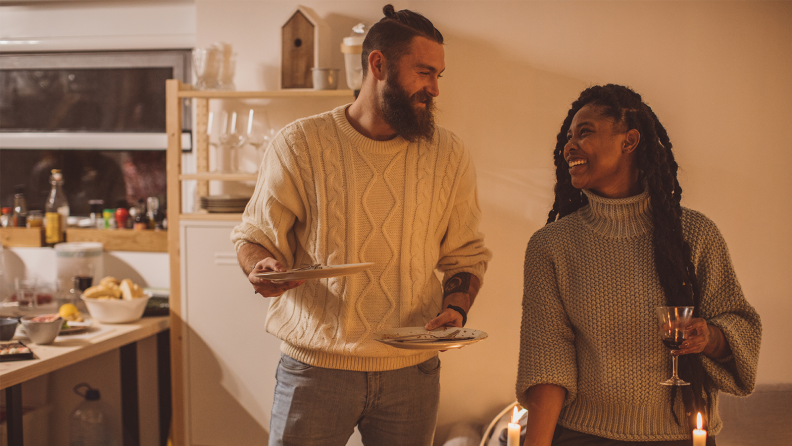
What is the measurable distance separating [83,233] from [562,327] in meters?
2.60

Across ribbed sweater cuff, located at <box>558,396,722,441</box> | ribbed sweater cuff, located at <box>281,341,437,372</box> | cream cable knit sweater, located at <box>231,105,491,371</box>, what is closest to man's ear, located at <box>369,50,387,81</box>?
cream cable knit sweater, located at <box>231,105,491,371</box>

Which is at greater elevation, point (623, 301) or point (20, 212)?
point (20, 212)

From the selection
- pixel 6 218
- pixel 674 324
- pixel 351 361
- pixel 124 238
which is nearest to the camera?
pixel 674 324

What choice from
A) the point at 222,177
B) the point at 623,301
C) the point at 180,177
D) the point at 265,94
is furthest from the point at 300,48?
the point at 623,301

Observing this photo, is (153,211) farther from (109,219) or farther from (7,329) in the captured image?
(7,329)

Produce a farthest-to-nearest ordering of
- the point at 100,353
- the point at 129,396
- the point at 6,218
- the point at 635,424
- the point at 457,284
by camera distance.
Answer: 1. the point at 6,218
2. the point at 129,396
3. the point at 100,353
4. the point at 457,284
5. the point at 635,424

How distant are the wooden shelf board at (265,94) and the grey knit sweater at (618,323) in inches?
52.2

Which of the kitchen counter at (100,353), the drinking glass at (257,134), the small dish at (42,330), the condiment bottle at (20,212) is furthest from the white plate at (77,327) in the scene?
the drinking glass at (257,134)

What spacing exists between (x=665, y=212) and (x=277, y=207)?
866mm

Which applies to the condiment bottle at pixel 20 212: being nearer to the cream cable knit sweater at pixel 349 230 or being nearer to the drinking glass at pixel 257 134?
the drinking glass at pixel 257 134

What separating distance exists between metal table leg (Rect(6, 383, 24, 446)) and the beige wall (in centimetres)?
159

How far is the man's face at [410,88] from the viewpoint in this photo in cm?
142

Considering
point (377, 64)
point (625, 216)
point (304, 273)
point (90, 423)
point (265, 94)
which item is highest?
point (265, 94)

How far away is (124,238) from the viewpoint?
3020 millimetres
